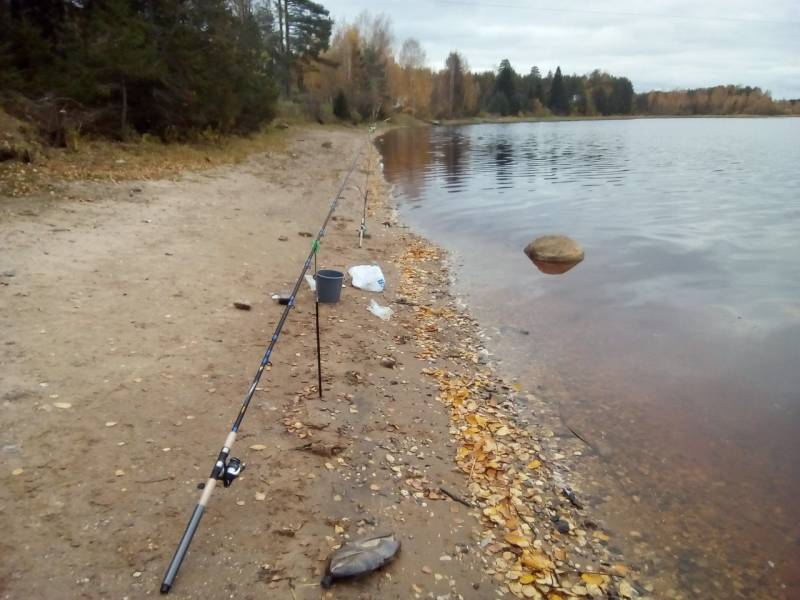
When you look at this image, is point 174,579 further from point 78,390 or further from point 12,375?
point 12,375

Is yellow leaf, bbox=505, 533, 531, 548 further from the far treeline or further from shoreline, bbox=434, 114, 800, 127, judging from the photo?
shoreline, bbox=434, 114, 800, 127

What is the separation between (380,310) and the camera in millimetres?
9133

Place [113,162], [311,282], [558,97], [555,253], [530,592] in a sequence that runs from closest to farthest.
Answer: [530,592]
[311,282]
[555,253]
[113,162]
[558,97]

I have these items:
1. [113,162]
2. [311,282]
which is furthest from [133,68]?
[311,282]

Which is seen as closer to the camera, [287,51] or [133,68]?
[133,68]

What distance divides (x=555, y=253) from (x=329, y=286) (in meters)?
7.09

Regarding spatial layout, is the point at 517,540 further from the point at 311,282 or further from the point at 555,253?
the point at 555,253

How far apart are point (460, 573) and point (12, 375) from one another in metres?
4.67

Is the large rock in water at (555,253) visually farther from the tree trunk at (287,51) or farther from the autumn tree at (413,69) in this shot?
the autumn tree at (413,69)

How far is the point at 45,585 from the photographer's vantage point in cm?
340

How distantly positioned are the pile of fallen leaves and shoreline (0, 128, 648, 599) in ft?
0.07

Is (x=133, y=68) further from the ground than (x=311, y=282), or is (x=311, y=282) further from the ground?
(x=133, y=68)

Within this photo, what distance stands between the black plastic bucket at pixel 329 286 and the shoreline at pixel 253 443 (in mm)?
289

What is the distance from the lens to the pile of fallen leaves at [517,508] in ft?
13.4
